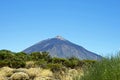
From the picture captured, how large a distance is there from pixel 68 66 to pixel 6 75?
9.81 meters

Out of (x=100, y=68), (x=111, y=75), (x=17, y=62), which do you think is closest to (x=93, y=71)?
(x=100, y=68)

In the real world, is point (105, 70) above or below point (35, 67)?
below

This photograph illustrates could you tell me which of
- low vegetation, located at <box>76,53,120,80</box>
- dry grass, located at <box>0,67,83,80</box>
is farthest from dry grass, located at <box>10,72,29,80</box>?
low vegetation, located at <box>76,53,120,80</box>

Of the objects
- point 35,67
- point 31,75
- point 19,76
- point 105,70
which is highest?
point 35,67

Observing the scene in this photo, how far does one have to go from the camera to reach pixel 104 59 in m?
13.6

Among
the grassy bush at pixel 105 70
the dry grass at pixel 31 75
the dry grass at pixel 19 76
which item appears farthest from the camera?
the dry grass at pixel 31 75

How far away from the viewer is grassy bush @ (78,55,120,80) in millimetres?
11891

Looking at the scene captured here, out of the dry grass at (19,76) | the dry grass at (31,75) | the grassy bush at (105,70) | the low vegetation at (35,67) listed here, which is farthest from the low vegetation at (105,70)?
the dry grass at (19,76)

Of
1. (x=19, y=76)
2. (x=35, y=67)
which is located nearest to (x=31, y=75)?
(x=19, y=76)

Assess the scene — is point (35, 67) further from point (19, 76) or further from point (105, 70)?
point (105, 70)

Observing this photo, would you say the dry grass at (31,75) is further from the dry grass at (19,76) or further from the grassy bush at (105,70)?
the grassy bush at (105,70)

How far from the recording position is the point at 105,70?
12000 mm

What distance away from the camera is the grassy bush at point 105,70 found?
468 inches

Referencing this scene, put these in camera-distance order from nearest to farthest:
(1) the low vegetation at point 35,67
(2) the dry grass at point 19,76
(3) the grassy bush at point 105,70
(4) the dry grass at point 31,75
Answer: (3) the grassy bush at point 105,70 → (2) the dry grass at point 19,76 → (4) the dry grass at point 31,75 → (1) the low vegetation at point 35,67
